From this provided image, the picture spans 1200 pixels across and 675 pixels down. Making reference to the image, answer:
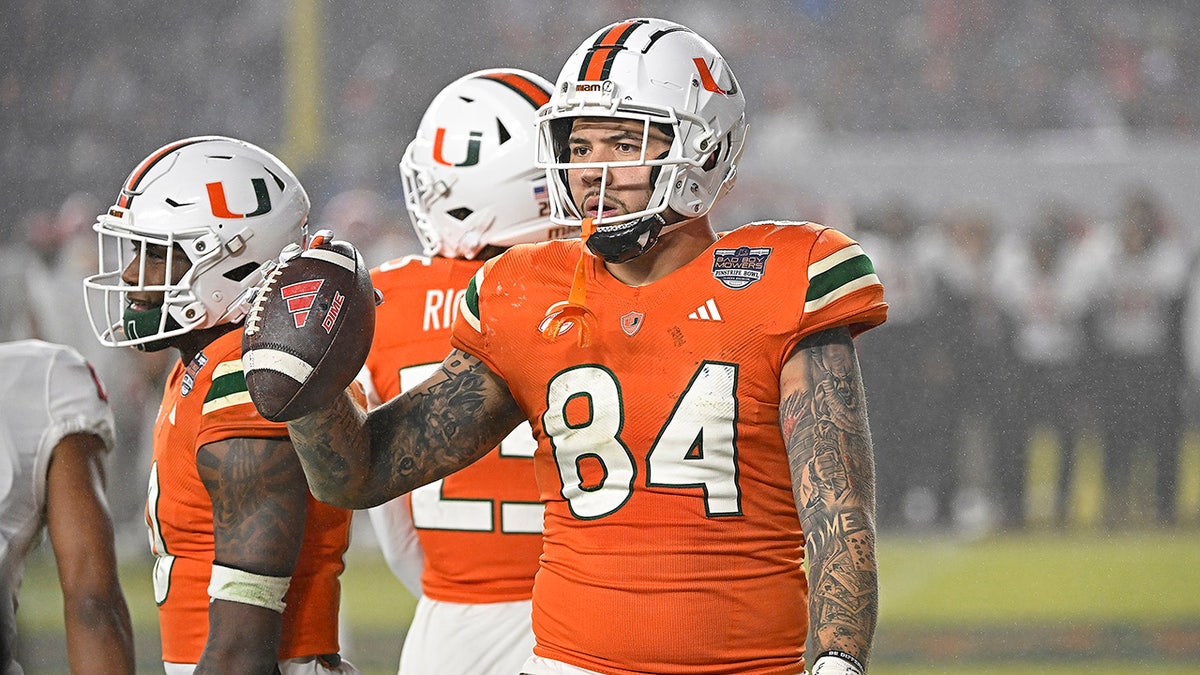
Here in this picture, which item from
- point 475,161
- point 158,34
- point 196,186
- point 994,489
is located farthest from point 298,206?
point 994,489

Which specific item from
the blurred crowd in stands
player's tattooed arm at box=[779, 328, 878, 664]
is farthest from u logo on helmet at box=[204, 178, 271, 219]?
the blurred crowd in stands

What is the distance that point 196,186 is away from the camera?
2223 millimetres

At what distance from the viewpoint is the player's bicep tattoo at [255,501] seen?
6.36 feet

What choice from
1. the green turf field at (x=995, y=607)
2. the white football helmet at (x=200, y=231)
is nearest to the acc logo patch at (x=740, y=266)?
the white football helmet at (x=200, y=231)

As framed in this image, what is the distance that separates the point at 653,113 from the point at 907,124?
5653mm

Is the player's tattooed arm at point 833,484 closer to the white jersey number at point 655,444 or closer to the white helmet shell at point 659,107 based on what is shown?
the white jersey number at point 655,444

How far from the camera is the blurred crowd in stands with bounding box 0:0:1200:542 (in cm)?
579

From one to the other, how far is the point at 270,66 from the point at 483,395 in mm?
4375

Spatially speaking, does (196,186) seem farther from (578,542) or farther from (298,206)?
(578,542)

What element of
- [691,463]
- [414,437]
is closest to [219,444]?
[414,437]

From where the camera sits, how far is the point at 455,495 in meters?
2.52

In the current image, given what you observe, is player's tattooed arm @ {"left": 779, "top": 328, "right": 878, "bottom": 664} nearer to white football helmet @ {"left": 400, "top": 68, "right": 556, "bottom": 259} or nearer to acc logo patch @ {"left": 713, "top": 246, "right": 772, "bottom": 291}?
acc logo patch @ {"left": 713, "top": 246, "right": 772, "bottom": 291}

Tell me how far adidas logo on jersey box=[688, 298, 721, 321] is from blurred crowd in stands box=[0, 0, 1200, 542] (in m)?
3.86

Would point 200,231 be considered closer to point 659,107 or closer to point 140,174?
point 140,174
